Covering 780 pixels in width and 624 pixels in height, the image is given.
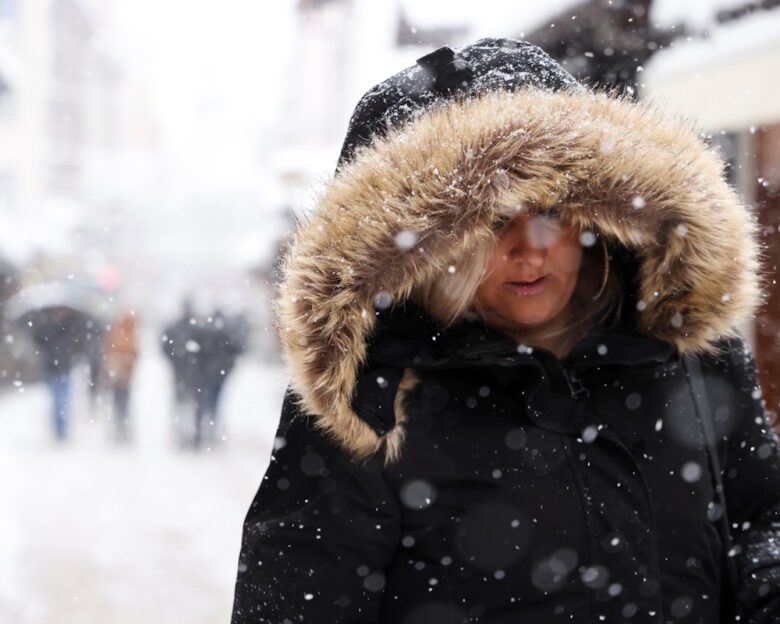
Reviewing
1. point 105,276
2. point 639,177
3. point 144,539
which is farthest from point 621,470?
point 105,276

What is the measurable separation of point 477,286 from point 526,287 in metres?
0.08

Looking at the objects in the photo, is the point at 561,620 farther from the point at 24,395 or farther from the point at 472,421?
the point at 24,395

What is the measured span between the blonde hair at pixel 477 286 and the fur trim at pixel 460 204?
0.15ft

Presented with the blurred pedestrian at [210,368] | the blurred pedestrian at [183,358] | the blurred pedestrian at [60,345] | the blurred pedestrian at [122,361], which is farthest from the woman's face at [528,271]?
the blurred pedestrian at [60,345]

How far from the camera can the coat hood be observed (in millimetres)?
1403

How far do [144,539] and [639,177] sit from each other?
4.62 metres

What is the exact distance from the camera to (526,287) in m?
1.52

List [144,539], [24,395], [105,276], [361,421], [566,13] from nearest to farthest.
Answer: [361,421] → [566,13] → [144,539] → [24,395] → [105,276]

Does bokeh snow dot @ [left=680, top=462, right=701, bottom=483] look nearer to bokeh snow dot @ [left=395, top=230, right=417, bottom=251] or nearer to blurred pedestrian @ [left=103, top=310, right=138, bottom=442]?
bokeh snow dot @ [left=395, top=230, right=417, bottom=251]

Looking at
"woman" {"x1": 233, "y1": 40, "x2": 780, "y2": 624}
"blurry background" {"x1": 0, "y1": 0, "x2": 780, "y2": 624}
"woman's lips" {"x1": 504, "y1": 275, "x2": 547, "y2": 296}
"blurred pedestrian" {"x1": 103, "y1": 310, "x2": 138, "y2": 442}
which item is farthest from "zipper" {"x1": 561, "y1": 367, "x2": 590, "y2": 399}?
"blurred pedestrian" {"x1": 103, "y1": 310, "x2": 138, "y2": 442}

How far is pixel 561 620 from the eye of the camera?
141cm

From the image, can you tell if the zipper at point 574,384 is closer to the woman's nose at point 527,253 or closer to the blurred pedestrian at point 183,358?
the woman's nose at point 527,253

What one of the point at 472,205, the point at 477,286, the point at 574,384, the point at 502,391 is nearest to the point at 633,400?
the point at 574,384

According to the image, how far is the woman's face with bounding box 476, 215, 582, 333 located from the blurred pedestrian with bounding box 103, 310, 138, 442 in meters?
8.24
